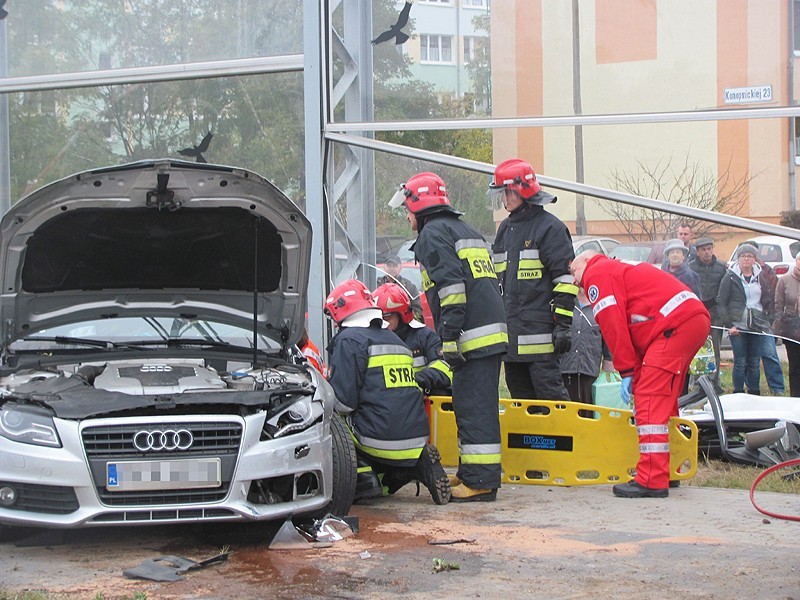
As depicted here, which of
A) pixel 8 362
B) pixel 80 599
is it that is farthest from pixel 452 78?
pixel 80 599

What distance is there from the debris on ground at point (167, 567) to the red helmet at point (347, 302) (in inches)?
72.9

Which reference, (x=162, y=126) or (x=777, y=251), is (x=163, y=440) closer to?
(x=162, y=126)

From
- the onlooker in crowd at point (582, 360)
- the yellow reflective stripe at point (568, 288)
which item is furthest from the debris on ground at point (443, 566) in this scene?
the onlooker in crowd at point (582, 360)

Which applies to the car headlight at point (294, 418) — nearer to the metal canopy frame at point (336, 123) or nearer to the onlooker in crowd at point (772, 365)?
the metal canopy frame at point (336, 123)

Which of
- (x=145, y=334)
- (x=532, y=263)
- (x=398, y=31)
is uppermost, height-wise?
(x=398, y=31)

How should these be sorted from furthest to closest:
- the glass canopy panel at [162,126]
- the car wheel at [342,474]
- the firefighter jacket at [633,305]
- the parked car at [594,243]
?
the glass canopy panel at [162,126], the parked car at [594,243], the firefighter jacket at [633,305], the car wheel at [342,474]

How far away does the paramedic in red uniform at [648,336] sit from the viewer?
21.6 ft

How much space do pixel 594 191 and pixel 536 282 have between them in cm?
130

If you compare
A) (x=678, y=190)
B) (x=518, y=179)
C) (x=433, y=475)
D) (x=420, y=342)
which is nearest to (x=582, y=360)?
(x=678, y=190)

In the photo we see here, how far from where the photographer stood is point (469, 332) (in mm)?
6625

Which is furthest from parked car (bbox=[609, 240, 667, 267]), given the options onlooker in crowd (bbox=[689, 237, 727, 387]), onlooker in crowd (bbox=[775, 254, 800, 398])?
onlooker in crowd (bbox=[775, 254, 800, 398])

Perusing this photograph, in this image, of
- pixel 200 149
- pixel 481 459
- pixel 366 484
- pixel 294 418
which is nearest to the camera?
pixel 294 418

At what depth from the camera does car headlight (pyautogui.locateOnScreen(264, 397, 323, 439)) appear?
519 cm

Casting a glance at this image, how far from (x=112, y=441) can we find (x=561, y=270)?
11.1 feet
